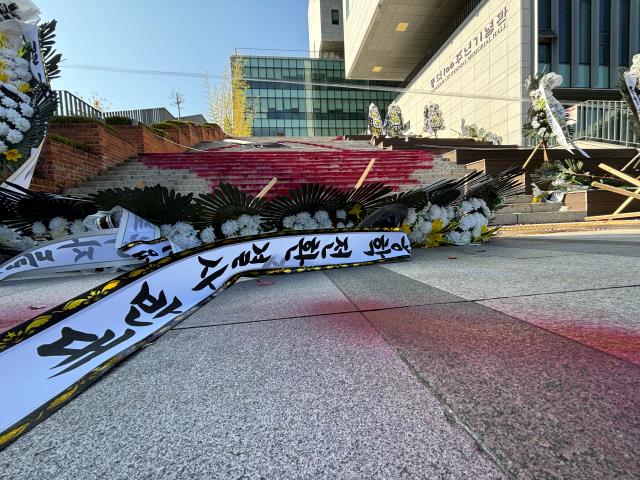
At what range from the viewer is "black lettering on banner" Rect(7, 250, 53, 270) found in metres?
1.78

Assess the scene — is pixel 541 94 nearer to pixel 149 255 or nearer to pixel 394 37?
pixel 149 255

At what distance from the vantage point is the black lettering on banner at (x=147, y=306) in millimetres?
925

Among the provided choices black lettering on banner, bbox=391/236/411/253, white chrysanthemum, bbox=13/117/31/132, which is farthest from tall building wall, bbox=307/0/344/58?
black lettering on banner, bbox=391/236/411/253

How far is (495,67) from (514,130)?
3.60m

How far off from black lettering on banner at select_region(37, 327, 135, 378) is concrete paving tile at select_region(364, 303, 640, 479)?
0.71 metres

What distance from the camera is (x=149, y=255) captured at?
1678 millimetres

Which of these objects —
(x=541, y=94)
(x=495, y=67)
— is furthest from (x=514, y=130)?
(x=541, y=94)

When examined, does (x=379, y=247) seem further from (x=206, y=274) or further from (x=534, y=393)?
(x=534, y=393)

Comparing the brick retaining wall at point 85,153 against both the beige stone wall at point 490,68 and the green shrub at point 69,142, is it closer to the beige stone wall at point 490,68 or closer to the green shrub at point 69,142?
the green shrub at point 69,142

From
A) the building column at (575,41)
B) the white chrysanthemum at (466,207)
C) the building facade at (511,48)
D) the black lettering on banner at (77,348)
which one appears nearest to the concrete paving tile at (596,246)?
the white chrysanthemum at (466,207)

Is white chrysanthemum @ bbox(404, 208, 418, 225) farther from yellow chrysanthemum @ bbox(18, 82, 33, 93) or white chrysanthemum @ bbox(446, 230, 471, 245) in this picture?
yellow chrysanthemum @ bbox(18, 82, 33, 93)

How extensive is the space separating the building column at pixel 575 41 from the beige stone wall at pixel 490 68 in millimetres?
4706

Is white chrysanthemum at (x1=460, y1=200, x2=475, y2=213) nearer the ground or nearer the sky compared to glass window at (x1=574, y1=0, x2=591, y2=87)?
nearer the ground

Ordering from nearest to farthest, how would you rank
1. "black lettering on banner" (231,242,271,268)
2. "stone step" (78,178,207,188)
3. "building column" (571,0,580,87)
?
"black lettering on banner" (231,242,271,268)
"stone step" (78,178,207,188)
"building column" (571,0,580,87)
